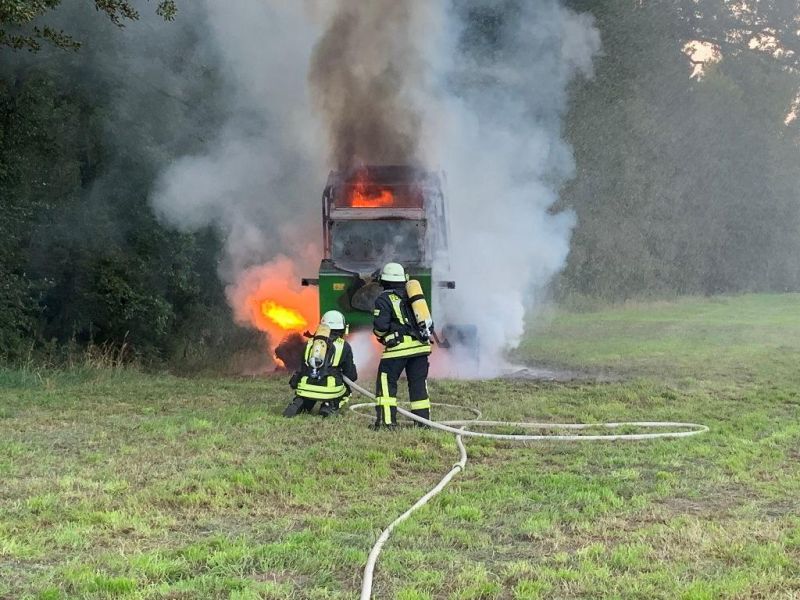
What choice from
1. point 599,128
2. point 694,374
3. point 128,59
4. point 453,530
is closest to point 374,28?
point 128,59

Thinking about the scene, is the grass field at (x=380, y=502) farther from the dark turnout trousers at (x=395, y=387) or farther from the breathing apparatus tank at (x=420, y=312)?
the breathing apparatus tank at (x=420, y=312)

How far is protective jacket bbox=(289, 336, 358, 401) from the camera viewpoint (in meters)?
8.52

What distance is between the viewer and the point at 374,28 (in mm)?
14086

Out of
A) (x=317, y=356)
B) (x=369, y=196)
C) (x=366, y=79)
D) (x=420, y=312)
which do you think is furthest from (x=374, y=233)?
(x=420, y=312)

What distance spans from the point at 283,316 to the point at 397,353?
6.10 m

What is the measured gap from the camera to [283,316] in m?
14.0

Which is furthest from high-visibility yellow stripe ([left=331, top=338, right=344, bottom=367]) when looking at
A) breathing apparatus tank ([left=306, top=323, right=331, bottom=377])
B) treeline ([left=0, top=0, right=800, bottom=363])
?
treeline ([left=0, top=0, right=800, bottom=363])

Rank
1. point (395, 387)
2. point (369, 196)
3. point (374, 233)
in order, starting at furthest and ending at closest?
point (369, 196) → point (374, 233) → point (395, 387)

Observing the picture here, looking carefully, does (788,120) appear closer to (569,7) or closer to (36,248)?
(569,7)

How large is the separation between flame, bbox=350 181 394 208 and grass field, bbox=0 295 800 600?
12.6 ft

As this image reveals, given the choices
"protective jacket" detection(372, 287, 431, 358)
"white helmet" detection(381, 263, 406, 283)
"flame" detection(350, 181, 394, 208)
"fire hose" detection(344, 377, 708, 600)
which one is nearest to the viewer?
"fire hose" detection(344, 377, 708, 600)

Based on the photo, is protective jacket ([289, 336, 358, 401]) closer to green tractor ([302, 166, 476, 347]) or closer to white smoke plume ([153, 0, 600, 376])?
green tractor ([302, 166, 476, 347])

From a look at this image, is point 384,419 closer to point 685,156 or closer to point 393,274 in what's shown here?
point 393,274

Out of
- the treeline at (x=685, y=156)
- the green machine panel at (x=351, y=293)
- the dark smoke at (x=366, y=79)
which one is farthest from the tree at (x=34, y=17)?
the treeline at (x=685, y=156)
